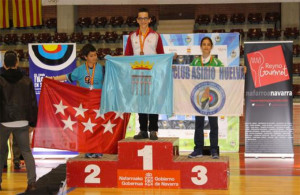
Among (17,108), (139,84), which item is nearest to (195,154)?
(139,84)

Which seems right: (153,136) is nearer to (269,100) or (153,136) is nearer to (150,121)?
(150,121)

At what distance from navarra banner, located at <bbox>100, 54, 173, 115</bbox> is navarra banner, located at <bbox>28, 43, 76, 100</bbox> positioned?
318cm

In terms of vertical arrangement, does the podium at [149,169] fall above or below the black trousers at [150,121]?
below

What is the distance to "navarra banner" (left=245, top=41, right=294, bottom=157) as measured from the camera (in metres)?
9.91

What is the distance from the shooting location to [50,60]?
32.2 ft

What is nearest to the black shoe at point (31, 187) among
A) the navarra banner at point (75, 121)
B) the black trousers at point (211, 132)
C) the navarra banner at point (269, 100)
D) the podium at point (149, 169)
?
the podium at point (149, 169)

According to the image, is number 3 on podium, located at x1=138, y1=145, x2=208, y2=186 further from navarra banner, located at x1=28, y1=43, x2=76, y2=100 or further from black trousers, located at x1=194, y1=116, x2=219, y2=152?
navarra banner, located at x1=28, y1=43, x2=76, y2=100

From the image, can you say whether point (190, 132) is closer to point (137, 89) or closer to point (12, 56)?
point (137, 89)

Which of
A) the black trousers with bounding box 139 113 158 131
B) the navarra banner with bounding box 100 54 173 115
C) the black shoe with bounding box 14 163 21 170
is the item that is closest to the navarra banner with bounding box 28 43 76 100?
the black shoe with bounding box 14 163 21 170

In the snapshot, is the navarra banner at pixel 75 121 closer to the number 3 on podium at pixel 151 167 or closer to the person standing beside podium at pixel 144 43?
the person standing beside podium at pixel 144 43

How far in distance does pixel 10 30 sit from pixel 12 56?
13.3 m

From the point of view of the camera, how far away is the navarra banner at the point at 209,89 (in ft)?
21.9

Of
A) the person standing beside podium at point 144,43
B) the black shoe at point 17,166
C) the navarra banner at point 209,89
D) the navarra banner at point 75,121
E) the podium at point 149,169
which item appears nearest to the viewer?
A: the podium at point 149,169

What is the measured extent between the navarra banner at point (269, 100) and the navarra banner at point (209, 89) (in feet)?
11.1
